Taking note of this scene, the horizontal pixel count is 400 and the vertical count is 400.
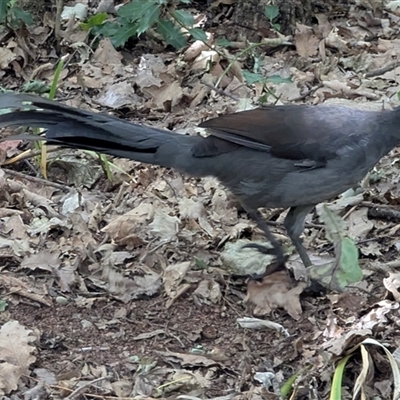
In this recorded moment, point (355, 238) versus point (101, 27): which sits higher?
point (101, 27)

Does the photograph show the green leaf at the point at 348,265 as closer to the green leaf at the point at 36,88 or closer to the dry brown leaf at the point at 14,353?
the dry brown leaf at the point at 14,353

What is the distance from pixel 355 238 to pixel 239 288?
2.78 ft

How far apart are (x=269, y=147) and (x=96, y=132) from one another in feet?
3.08

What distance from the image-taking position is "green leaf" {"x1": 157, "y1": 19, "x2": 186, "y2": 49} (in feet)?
22.6

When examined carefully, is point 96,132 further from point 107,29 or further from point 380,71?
point 380,71

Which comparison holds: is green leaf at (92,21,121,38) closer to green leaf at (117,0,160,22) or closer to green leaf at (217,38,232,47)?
green leaf at (117,0,160,22)

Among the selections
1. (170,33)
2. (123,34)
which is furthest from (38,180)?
(170,33)

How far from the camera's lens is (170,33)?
22.6 feet

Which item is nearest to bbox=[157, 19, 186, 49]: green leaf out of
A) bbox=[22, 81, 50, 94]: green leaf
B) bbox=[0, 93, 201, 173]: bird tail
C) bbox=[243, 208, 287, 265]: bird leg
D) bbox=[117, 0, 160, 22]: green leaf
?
bbox=[117, 0, 160, 22]: green leaf

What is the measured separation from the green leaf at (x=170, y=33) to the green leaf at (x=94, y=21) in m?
0.56

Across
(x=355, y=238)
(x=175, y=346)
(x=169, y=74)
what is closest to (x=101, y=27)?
(x=169, y=74)

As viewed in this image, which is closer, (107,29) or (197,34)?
(197,34)

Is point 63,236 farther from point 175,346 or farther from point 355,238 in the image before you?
point 355,238

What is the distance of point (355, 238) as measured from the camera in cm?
499
